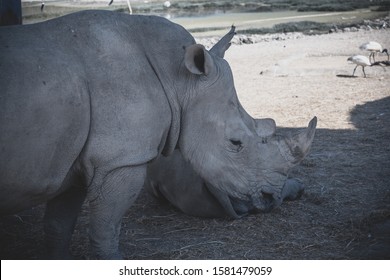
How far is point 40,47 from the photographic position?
3.19 metres

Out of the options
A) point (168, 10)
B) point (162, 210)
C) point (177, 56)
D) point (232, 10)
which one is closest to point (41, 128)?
point (177, 56)

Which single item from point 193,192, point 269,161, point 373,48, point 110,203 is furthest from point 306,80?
point 110,203

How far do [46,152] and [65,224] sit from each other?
864 mm

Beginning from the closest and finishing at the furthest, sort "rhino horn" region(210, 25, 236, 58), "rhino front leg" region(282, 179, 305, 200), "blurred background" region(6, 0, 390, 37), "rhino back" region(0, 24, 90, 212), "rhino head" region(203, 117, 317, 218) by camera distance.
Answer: "rhino back" region(0, 24, 90, 212)
"rhino head" region(203, 117, 317, 218)
"rhino horn" region(210, 25, 236, 58)
"rhino front leg" region(282, 179, 305, 200)
"blurred background" region(6, 0, 390, 37)

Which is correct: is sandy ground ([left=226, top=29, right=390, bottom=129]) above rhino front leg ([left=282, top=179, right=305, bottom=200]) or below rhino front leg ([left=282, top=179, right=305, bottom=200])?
below

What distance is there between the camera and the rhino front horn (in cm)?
376

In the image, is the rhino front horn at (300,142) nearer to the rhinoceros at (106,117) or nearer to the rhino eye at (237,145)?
the rhinoceros at (106,117)

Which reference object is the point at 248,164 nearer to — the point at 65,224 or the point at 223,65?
the point at 223,65

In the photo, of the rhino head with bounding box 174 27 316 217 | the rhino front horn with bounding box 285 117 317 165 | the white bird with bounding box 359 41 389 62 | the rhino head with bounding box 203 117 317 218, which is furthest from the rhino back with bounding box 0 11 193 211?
the white bird with bounding box 359 41 389 62

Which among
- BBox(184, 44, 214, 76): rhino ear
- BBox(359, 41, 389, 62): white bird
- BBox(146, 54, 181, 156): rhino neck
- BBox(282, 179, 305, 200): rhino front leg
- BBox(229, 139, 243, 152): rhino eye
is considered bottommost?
BBox(359, 41, 389, 62): white bird

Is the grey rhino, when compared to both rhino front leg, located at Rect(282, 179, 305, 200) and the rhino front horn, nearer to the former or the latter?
rhino front leg, located at Rect(282, 179, 305, 200)

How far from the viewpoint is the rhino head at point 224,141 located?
142 inches

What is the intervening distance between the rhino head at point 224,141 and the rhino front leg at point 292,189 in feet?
4.13

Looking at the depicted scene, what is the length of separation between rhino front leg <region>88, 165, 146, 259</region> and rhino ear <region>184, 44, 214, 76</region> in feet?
1.97
